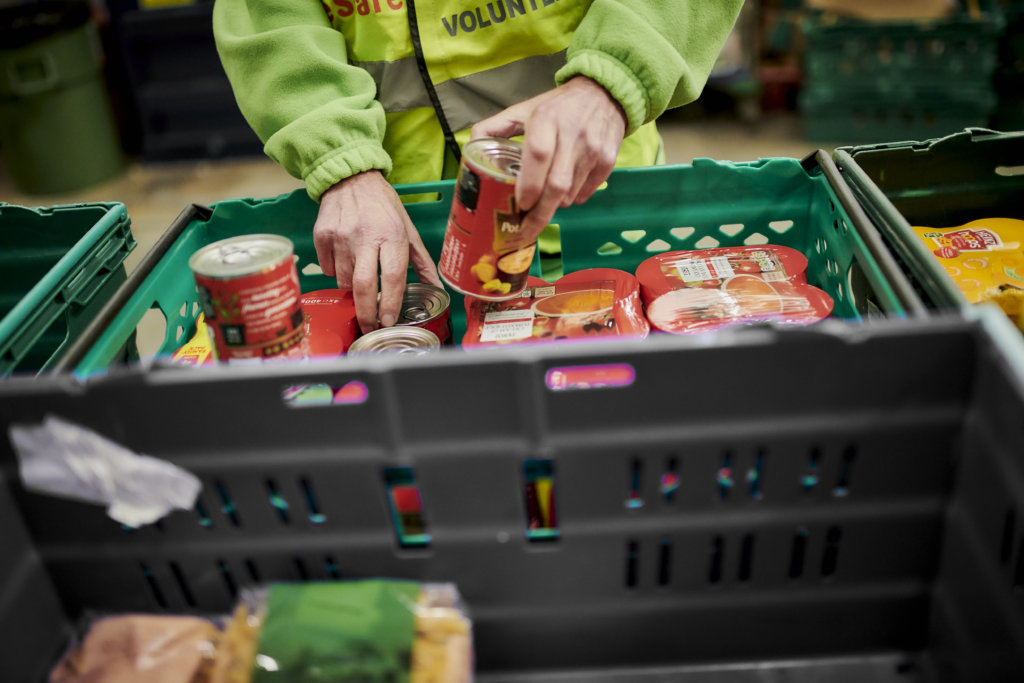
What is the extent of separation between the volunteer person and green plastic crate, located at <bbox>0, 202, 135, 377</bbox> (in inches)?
10.3

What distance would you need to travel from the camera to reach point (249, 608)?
0.63 meters

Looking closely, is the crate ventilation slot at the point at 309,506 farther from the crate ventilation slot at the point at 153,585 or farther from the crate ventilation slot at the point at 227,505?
the crate ventilation slot at the point at 153,585

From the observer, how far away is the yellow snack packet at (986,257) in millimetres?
945

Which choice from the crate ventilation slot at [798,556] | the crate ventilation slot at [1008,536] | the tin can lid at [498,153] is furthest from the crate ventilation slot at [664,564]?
the tin can lid at [498,153]

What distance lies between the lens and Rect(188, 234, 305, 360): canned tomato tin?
2.33 feet

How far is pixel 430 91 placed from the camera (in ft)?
3.83

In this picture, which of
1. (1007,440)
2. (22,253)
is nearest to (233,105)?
(22,253)

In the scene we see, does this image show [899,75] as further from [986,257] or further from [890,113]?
[986,257]

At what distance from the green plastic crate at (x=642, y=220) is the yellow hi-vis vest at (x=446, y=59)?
160 millimetres

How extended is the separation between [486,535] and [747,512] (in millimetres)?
219

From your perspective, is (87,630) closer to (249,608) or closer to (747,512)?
(249,608)

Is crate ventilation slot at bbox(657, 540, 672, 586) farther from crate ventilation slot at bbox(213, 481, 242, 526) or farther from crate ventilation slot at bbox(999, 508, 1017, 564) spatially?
crate ventilation slot at bbox(213, 481, 242, 526)

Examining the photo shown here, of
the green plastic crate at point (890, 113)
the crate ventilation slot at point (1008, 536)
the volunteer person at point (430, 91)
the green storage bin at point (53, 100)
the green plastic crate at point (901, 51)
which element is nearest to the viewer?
the crate ventilation slot at point (1008, 536)

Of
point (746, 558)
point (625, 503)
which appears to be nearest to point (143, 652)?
point (625, 503)
